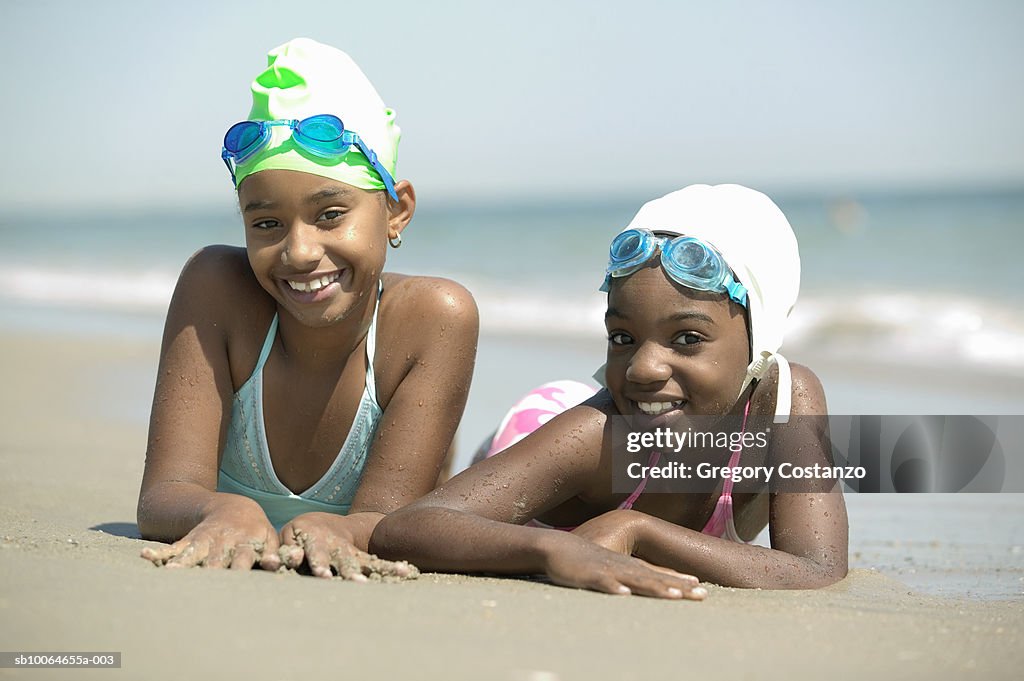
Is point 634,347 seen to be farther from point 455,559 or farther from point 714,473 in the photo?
point 455,559

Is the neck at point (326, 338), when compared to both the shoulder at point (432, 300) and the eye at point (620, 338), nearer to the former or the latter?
the shoulder at point (432, 300)

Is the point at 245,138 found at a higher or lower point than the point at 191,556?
higher

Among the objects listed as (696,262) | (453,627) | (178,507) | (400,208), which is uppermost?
(400,208)

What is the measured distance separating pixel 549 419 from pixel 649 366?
1009 mm

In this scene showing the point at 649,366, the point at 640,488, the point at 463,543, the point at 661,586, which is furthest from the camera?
the point at 640,488

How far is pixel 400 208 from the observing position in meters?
4.48

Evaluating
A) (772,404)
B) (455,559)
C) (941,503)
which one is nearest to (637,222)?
Answer: (772,404)

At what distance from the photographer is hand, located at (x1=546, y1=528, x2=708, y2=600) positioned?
3.24m

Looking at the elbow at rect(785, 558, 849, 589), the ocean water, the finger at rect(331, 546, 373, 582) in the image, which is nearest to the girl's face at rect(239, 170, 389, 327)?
the ocean water

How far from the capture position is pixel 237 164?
13.6ft

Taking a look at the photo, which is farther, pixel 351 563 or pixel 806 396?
pixel 806 396

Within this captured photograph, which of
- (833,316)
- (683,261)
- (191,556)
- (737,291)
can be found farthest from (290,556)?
(833,316)

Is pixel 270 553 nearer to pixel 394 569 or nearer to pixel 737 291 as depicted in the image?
pixel 394 569

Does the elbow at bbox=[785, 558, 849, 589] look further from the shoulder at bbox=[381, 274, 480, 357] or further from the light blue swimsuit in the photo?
the light blue swimsuit
